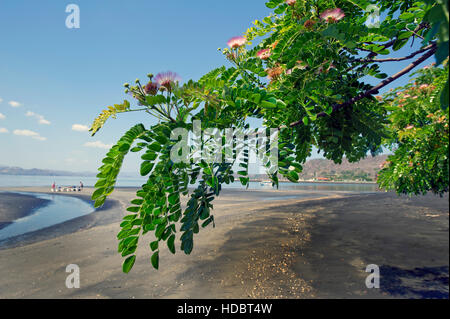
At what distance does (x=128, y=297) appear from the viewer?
475cm

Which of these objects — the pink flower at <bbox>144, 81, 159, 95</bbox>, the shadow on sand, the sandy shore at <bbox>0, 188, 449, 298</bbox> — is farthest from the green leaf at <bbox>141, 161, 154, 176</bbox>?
the shadow on sand

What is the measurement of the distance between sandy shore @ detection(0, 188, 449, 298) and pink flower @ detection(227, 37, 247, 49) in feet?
15.5

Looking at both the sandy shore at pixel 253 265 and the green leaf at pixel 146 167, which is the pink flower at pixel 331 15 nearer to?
the green leaf at pixel 146 167

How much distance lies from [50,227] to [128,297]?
1213 cm

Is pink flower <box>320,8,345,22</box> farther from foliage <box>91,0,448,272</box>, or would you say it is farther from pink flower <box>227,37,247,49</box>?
pink flower <box>227,37,247,49</box>

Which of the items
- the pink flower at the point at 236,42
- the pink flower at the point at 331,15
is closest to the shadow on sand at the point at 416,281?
the pink flower at the point at 331,15

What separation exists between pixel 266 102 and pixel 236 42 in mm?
982

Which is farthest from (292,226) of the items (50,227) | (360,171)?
(360,171)

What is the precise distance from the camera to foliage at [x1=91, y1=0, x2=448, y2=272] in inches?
49.0

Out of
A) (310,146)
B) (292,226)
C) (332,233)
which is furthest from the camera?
(292,226)

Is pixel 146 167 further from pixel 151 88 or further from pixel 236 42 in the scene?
pixel 236 42

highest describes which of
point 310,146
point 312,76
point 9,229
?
point 312,76

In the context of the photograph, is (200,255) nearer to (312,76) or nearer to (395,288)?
(395,288)

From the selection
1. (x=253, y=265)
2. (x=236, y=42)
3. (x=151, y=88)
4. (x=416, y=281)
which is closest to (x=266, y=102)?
(x=151, y=88)
